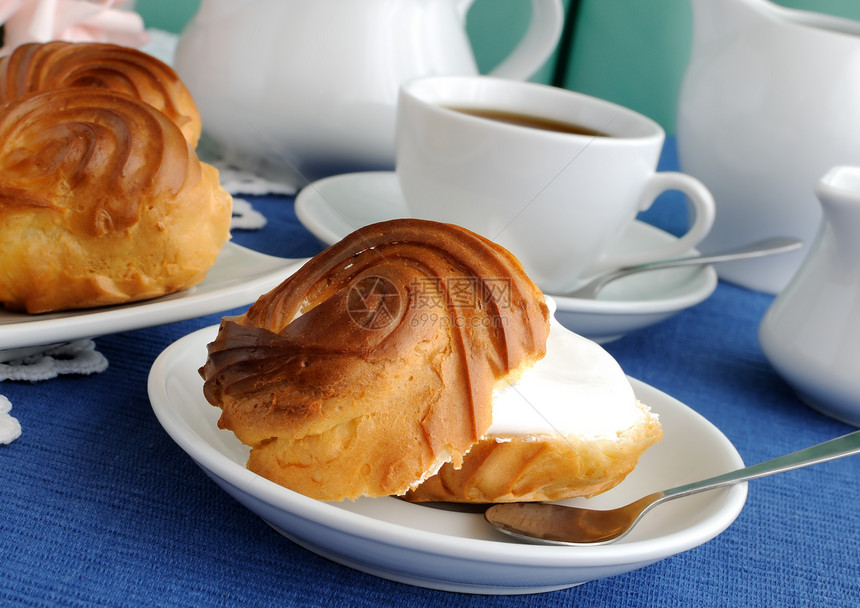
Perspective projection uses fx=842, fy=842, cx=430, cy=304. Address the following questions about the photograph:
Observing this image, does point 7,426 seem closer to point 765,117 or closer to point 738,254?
point 738,254

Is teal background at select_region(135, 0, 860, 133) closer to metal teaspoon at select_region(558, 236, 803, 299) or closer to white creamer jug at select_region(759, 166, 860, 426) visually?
metal teaspoon at select_region(558, 236, 803, 299)

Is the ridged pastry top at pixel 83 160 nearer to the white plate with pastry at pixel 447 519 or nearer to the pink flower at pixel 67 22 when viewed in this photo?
the white plate with pastry at pixel 447 519

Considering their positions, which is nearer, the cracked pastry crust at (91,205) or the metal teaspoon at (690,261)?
the cracked pastry crust at (91,205)

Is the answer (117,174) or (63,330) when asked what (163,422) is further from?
(117,174)

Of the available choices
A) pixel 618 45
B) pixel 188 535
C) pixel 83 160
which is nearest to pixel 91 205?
pixel 83 160

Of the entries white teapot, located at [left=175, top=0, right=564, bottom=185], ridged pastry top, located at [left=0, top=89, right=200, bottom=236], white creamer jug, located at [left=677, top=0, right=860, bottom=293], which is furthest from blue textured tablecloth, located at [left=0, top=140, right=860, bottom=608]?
white teapot, located at [left=175, top=0, right=564, bottom=185]

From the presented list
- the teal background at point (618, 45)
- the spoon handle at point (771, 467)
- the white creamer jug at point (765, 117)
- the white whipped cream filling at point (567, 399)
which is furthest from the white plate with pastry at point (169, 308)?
the teal background at point (618, 45)
